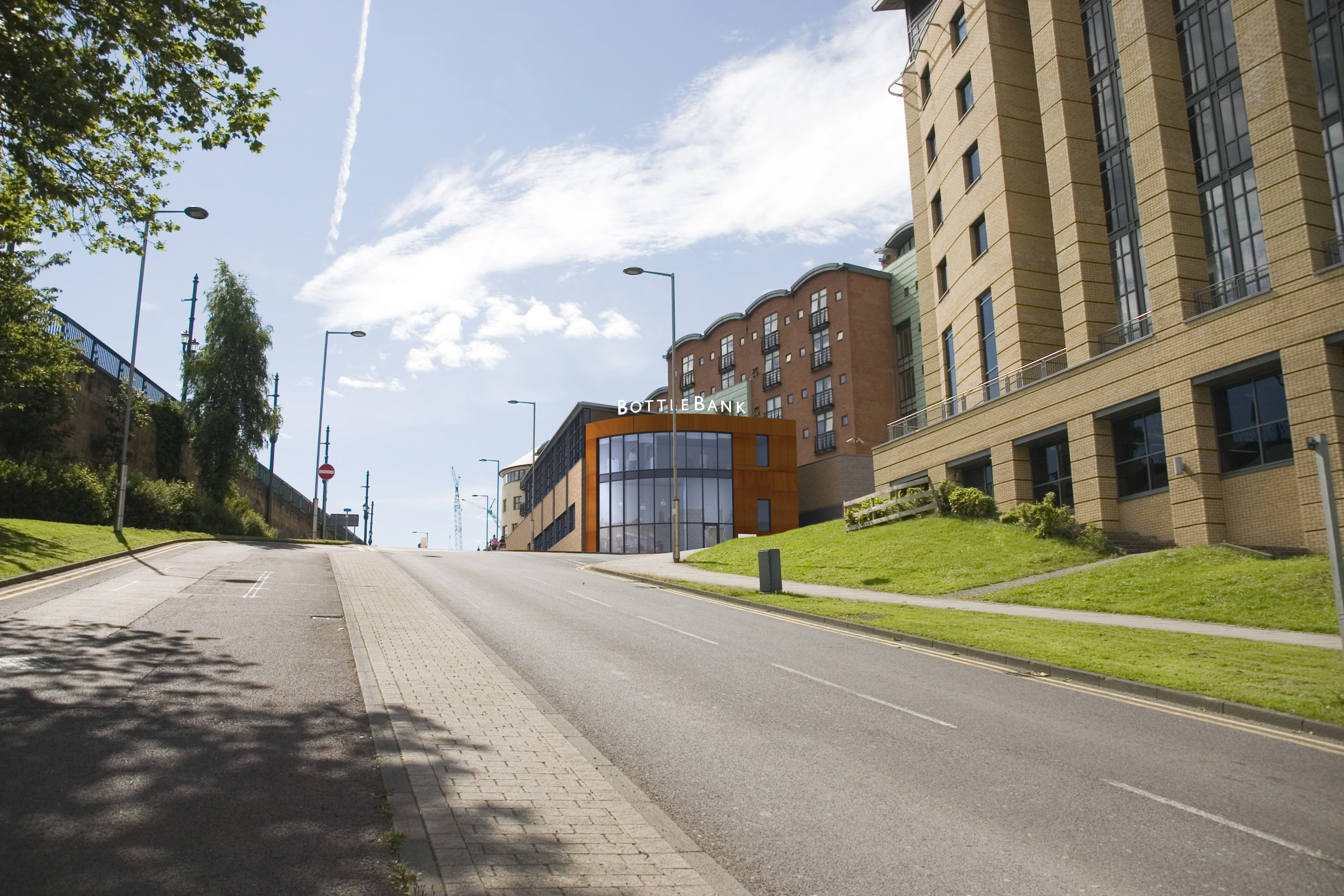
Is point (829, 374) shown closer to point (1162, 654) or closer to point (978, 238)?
point (978, 238)

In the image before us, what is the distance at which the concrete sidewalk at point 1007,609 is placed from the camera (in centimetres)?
1449

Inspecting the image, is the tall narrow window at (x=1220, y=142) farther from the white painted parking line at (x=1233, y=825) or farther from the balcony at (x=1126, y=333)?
the white painted parking line at (x=1233, y=825)

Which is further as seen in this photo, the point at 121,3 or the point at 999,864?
the point at 121,3

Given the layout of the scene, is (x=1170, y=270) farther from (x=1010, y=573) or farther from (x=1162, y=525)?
(x=1010, y=573)

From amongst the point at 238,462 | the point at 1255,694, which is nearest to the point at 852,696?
the point at 1255,694

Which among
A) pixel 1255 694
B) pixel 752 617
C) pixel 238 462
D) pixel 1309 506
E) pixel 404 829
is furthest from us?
pixel 238 462

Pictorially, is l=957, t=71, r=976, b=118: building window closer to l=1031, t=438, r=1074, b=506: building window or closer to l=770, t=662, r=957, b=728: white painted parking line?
l=1031, t=438, r=1074, b=506: building window

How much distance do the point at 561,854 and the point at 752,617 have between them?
1376 centimetres

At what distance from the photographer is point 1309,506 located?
67.6ft

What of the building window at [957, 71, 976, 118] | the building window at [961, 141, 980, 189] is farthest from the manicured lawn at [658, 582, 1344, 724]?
the building window at [957, 71, 976, 118]

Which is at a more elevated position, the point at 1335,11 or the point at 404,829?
the point at 1335,11

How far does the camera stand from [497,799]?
5914 mm

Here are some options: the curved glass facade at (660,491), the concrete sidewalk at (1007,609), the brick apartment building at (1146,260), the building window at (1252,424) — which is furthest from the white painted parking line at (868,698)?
the curved glass facade at (660,491)

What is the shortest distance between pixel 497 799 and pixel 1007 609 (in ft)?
52.4
